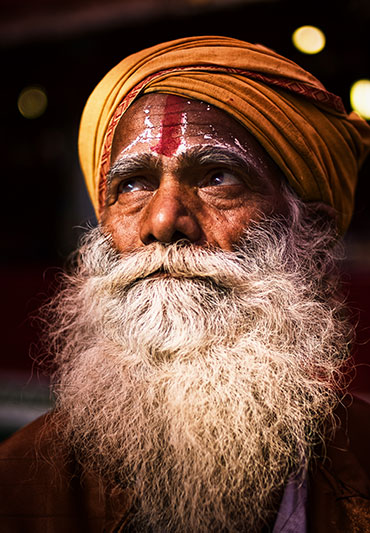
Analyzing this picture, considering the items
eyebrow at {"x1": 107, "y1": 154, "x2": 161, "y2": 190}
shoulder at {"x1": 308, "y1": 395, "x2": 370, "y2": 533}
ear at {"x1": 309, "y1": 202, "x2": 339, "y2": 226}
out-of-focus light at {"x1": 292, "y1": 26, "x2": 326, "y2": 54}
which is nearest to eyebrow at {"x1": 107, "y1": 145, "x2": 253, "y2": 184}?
eyebrow at {"x1": 107, "y1": 154, "x2": 161, "y2": 190}

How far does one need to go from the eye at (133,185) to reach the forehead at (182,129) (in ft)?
0.31

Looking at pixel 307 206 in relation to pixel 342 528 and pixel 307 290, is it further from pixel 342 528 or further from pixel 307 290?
pixel 342 528

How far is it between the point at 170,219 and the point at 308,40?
1653 mm

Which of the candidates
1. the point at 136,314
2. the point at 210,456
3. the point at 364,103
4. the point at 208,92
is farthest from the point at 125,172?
the point at 364,103

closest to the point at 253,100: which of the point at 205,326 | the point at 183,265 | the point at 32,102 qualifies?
the point at 183,265

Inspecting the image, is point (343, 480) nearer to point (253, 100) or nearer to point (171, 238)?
point (171, 238)

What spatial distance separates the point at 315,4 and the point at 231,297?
2087 mm

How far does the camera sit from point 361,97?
2.33 m

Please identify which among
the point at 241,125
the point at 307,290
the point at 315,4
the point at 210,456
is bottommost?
the point at 210,456

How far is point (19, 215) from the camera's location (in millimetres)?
3984

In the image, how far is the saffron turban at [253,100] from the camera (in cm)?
150

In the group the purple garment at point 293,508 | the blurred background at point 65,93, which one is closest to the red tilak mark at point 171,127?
the blurred background at point 65,93

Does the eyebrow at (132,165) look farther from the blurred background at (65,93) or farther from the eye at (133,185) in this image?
the blurred background at (65,93)

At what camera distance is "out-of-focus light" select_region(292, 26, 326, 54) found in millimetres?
2441
